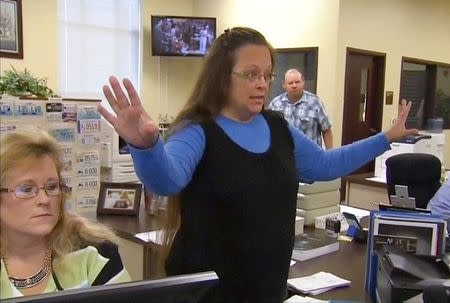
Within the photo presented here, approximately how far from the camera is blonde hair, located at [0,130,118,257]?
120 cm

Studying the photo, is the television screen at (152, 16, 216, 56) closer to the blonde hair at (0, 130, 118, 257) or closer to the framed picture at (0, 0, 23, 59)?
the framed picture at (0, 0, 23, 59)

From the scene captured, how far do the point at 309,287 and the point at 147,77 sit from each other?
521 cm

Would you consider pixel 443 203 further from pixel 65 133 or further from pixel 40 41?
pixel 40 41

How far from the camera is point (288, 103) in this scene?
502 centimetres

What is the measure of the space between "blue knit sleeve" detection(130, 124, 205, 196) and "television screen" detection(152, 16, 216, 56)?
503 cm

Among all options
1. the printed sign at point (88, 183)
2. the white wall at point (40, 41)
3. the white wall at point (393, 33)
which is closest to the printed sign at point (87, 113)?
the printed sign at point (88, 183)

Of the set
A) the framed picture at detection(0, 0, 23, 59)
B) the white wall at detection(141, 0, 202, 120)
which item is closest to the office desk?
the framed picture at detection(0, 0, 23, 59)

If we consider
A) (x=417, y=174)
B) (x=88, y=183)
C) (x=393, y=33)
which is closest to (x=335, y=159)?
(x=88, y=183)

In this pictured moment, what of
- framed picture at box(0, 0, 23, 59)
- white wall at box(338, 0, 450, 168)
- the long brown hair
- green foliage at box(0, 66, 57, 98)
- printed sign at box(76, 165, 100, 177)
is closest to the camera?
the long brown hair

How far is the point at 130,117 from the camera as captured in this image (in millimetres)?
1104

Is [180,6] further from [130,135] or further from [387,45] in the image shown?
[130,135]

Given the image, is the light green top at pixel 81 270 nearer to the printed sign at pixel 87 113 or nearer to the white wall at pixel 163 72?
the printed sign at pixel 87 113

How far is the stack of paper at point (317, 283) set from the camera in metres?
1.75

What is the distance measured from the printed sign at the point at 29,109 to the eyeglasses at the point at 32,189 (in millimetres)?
1861
